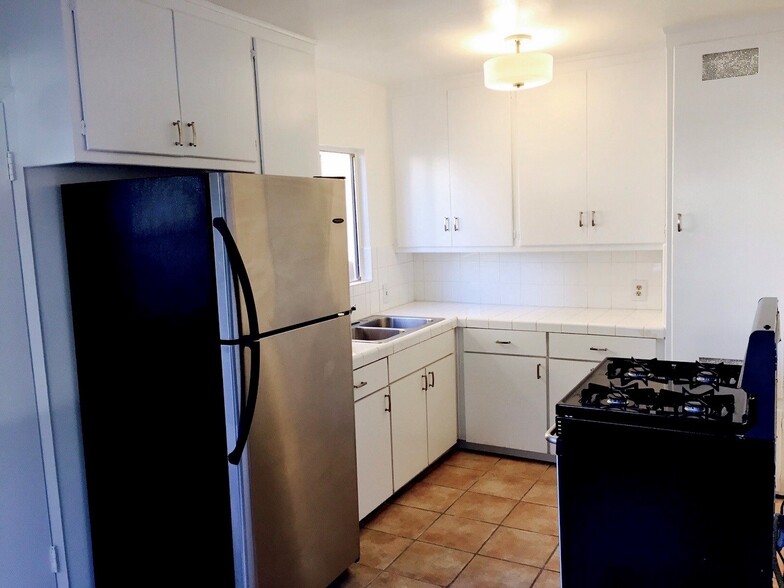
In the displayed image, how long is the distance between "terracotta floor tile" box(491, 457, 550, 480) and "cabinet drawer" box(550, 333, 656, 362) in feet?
2.18

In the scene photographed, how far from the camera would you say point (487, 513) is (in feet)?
10.9

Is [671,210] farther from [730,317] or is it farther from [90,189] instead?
[90,189]

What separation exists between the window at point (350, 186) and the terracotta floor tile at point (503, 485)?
143cm

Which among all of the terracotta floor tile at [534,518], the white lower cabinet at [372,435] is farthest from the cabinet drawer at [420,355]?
the terracotta floor tile at [534,518]

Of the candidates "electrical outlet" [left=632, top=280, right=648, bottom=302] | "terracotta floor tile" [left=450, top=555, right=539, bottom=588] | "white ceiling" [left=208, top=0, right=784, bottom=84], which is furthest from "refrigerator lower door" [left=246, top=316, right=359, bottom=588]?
"electrical outlet" [left=632, top=280, right=648, bottom=302]

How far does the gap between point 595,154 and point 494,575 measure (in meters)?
2.30

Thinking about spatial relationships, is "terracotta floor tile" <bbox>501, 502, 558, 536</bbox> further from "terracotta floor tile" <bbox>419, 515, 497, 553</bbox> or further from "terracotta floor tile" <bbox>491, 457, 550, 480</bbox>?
"terracotta floor tile" <bbox>491, 457, 550, 480</bbox>

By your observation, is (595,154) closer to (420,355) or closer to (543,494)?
(420,355)

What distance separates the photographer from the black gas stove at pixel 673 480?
173cm

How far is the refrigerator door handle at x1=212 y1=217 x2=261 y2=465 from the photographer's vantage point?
6.72ft

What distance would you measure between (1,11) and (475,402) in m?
2.99

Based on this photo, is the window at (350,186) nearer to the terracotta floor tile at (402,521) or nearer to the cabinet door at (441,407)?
the cabinet door at (441,407)

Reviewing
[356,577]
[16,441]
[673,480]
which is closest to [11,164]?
[16,441]

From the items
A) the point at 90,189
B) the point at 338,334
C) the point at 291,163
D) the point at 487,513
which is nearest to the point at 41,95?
the point at 90,189
